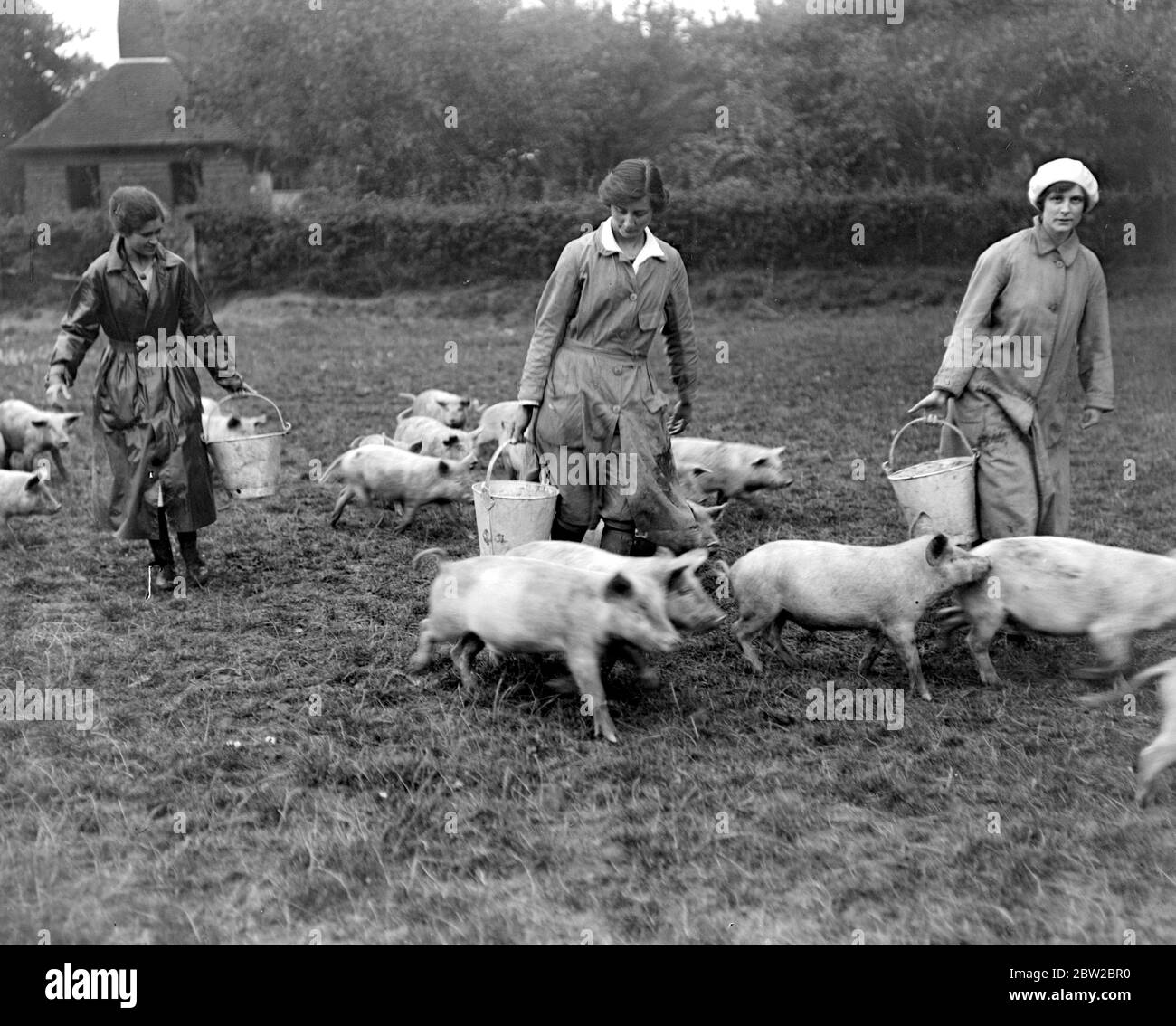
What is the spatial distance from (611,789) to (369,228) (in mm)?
21573

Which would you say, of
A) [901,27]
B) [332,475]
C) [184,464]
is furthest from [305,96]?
[184,464]

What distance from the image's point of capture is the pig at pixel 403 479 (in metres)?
8.61

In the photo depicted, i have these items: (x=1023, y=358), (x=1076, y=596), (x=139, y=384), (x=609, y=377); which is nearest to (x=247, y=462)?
(x=139, y=384)

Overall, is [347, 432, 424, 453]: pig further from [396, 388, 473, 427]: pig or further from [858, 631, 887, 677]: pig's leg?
[858, 631, 887, 677]: pig's leg

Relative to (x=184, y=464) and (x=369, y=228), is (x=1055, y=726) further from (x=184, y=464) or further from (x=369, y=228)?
(x=369, y=228)

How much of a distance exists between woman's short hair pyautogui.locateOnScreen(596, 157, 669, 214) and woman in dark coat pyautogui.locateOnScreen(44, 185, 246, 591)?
2467mm

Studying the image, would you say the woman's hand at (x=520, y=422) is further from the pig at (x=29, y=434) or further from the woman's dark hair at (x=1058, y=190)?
the pig at (x=29, y=434)

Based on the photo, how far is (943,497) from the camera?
20.8 ft

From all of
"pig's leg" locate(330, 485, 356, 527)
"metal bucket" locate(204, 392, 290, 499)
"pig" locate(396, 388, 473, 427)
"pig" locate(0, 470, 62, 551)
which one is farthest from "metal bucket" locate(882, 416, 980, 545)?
"pig" locate(396, 388, 473, 427)

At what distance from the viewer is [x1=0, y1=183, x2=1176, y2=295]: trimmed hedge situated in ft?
75.9

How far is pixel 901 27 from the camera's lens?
24875mm

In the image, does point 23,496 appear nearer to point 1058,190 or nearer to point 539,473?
point 539,473

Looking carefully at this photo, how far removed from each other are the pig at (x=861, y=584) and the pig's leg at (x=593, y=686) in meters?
1.05

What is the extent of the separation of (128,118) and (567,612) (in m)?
28.3
